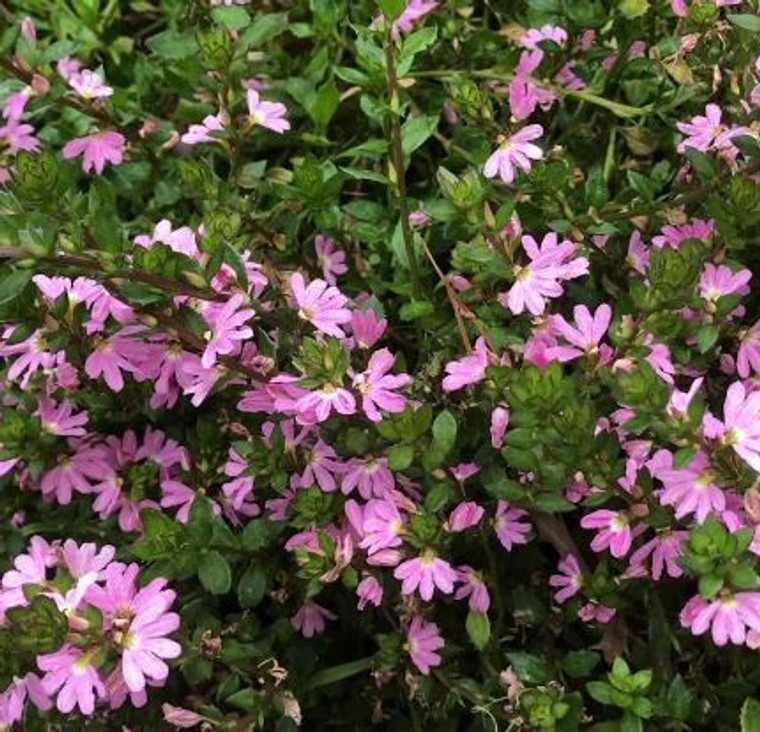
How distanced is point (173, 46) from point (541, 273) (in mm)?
775

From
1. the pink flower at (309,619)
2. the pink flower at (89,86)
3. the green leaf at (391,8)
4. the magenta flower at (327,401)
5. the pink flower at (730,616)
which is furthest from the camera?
the pink flower at (89,86)

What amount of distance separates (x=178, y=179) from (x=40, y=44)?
0.54 meters

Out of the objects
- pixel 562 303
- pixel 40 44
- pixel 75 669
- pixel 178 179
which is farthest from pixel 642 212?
pixel 40 44

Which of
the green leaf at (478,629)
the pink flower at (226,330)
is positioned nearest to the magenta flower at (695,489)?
the green leaf at (478,629)

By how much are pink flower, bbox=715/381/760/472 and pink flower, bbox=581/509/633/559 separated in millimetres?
188

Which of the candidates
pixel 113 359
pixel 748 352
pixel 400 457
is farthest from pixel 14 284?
A: pixel 748 352

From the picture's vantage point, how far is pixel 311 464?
1.64 metres

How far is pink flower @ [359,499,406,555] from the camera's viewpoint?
60.7 inches

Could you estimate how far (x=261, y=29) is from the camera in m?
1.96

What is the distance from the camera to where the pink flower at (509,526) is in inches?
64.1

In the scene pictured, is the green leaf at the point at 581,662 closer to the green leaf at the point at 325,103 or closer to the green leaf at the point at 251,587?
the green leaf at the point at 251,587

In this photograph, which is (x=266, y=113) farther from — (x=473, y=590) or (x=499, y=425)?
(x=473, y=590)

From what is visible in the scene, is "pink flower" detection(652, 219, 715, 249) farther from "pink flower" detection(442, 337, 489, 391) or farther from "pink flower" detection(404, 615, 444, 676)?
"pink flower" detection(404, 615, 444, 676)

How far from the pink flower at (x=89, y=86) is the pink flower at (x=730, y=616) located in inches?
46.7
